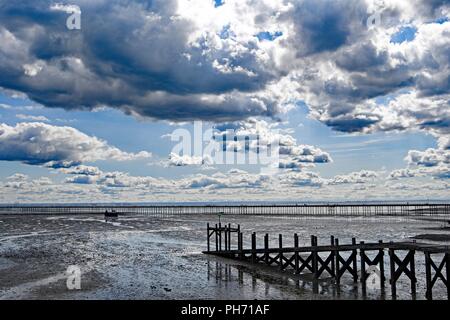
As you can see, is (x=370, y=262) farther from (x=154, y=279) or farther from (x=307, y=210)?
(x=307, y=210)

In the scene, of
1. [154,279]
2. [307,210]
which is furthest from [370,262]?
[307,210]

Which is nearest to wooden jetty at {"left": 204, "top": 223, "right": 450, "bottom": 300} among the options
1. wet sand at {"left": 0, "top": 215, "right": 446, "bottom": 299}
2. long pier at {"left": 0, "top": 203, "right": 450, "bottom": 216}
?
wet sand at {"left": 0, "top": 215, "right": 446, "bottom": 299}

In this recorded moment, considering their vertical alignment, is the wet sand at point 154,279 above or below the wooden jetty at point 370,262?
below

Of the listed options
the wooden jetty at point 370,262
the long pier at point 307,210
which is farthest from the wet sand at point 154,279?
the long pier at point 307,210

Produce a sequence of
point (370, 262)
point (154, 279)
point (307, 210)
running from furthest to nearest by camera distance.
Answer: point (307, 210) → point (154, 279) → point (370, 262)

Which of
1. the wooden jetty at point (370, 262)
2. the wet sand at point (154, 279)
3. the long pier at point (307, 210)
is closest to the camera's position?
the wooden jetty at point (370, 262)

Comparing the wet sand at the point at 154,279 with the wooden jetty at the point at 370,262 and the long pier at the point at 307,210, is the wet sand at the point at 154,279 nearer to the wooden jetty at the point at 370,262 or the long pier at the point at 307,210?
the wooden jetty at the point at 370,262

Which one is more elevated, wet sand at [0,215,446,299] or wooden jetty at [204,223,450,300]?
wooden jetty at [204,223,450,300]

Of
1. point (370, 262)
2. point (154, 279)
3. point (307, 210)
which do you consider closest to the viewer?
point (370, 262)

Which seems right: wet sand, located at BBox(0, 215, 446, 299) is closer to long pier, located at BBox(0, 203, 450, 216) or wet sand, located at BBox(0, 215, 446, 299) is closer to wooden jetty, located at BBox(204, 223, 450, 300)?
wooden jetty, located at BBox(204, 223, 450, 300)

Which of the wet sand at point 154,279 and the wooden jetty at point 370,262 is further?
the wet sand at point 154,279

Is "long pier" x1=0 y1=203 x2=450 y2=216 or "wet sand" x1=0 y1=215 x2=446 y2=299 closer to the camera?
"wet sand" x1=0 y1=215 x2=446 y2=299

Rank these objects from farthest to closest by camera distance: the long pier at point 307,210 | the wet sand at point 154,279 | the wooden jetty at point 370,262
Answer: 1. the long pier at point 307,210
2. the wet sand at point 154,279
3. the wooden jetty at point 370,262
